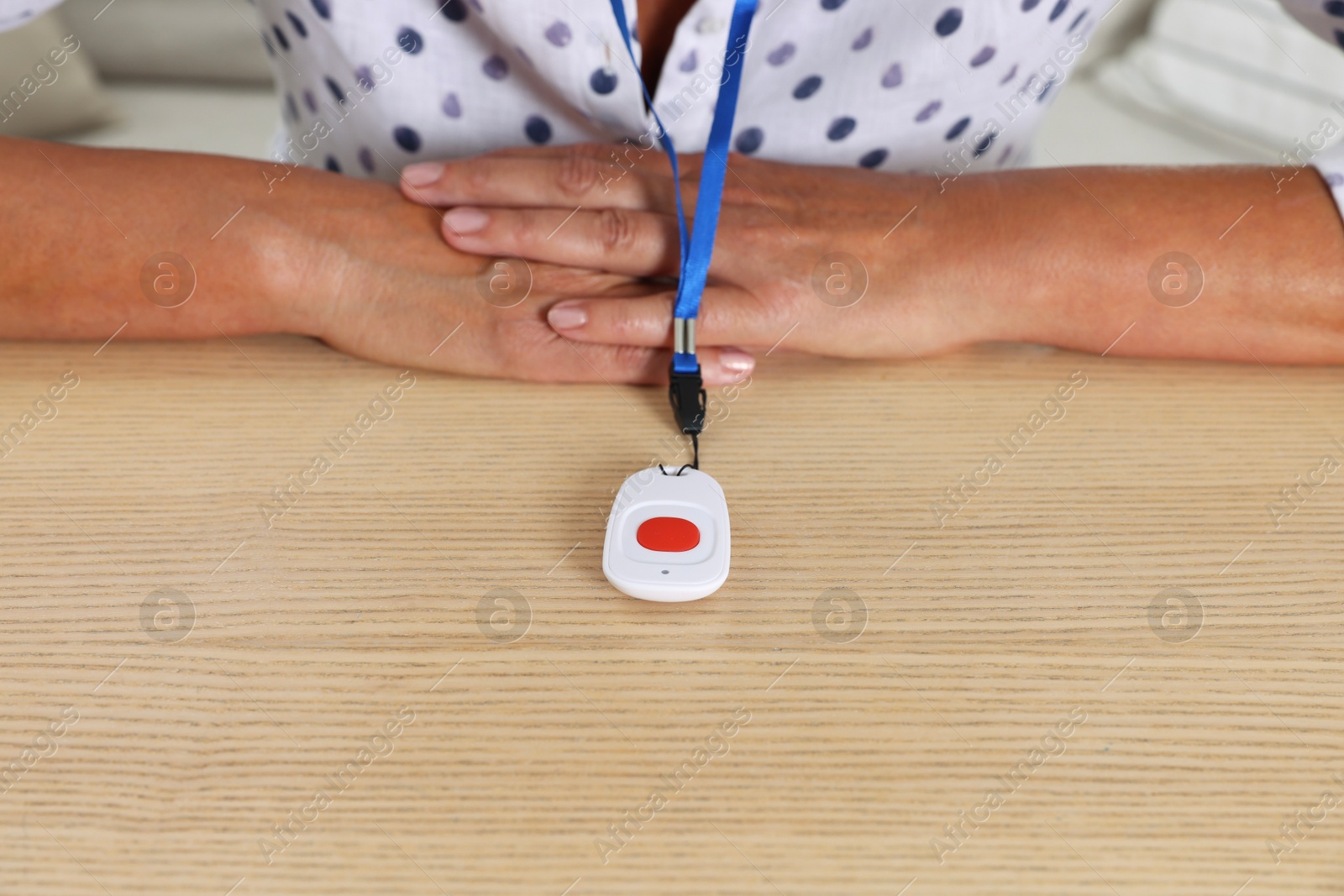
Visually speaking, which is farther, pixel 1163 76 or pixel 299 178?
pixel 1163 76

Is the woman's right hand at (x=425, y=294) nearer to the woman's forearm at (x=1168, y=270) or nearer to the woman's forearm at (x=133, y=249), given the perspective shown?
the woman's forearm at (x=133, y=249)

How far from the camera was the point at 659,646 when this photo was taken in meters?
0.49

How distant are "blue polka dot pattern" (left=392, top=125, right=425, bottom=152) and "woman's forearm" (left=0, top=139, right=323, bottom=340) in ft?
0.61

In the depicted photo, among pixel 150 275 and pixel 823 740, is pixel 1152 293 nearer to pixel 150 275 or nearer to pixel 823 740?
pixel 823 740

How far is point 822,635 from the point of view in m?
0.49

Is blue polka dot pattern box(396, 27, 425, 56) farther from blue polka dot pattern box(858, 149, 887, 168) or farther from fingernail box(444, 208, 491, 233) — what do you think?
blue polka dot pattern box(858, 149, 887, 168)

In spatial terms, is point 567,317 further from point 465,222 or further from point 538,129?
point 538,129

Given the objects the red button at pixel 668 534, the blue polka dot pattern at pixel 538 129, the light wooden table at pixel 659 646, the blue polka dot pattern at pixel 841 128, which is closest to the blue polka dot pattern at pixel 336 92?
the blue polka dot pattern at pixel 538 129

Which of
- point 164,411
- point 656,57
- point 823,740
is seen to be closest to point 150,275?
point 164,411

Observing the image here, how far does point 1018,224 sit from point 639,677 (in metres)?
0.45

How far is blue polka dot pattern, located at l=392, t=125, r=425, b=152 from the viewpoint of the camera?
2.73 ft

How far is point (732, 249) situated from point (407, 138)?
1.15 ft

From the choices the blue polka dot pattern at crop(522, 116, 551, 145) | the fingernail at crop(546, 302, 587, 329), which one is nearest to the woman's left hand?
the fingernail at crop(546, 302, 587, 329)

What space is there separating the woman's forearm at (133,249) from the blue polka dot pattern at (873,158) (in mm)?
533
